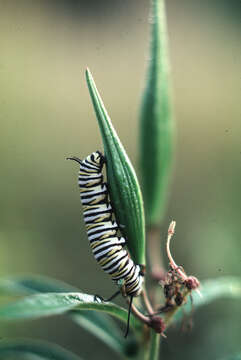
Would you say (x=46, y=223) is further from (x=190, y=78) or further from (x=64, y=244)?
(x=190, y=78)

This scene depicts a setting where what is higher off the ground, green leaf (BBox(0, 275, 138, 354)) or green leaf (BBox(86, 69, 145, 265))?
green leaf (BBox(86, 69, 145, 265))

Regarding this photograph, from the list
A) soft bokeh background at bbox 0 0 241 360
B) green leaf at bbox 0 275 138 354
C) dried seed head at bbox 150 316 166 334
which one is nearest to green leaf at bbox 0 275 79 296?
green leaf at bbox 0 275 138 354

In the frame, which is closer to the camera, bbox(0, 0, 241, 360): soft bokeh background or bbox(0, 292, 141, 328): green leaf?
bbox(0, 292, 141, 328): green leaf

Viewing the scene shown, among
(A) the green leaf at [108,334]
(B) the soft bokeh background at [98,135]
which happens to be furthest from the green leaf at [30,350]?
(B) the soft bokeh background at [98,135]

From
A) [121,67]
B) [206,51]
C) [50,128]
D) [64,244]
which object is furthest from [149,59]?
[206,51]

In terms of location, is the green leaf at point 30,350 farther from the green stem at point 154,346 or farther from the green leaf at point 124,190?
the green leaf at point 124,190

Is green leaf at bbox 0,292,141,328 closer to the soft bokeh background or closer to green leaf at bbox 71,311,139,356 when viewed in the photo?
green leaf at bbox 71,311,139,356
